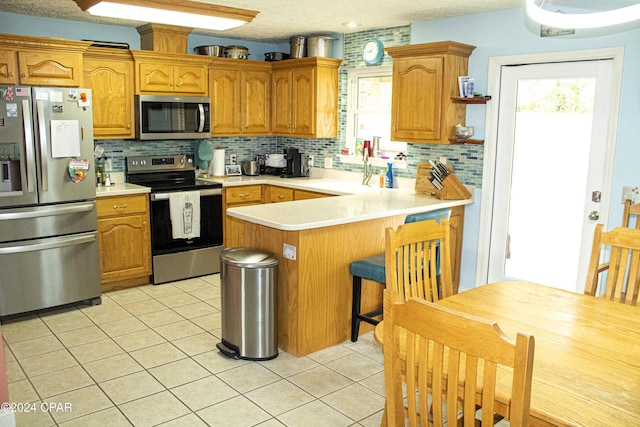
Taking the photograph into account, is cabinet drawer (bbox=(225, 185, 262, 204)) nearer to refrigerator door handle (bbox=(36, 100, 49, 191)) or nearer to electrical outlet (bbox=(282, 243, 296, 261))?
refrigerator door handle (bbox=(36, 100, 49, 191))

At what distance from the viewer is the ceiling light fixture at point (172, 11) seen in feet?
10.1

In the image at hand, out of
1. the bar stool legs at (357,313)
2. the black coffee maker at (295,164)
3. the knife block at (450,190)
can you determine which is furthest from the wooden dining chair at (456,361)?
the black coffee maker at (295,164)

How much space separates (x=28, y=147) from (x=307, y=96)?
2.74m

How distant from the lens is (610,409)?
1482mm

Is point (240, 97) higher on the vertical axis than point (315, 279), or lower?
higher

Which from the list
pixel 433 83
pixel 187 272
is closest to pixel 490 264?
pixel 433 83

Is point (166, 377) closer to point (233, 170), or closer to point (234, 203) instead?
point (234, 203)

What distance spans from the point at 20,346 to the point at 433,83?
11.8 ft

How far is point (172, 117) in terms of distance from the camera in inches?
208

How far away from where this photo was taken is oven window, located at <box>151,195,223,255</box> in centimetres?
495

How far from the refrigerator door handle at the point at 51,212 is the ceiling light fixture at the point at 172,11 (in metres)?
1.56

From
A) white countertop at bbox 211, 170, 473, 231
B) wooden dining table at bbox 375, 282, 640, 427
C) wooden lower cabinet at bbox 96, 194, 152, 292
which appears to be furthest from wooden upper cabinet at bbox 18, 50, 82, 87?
wooden dining table at bbox 375, 282, 640, 427

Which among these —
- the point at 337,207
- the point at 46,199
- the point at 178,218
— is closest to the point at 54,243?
the point at 46,199

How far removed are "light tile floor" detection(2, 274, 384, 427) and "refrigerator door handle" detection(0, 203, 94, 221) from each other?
2.62 feet
